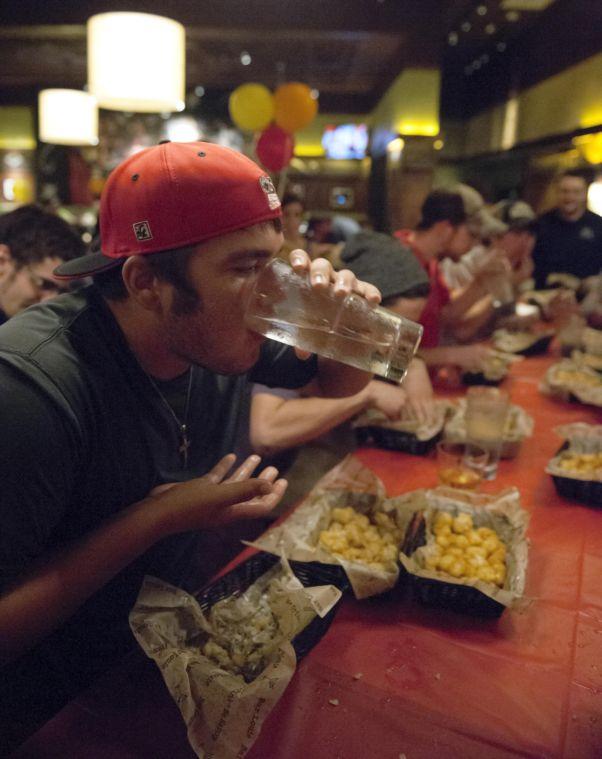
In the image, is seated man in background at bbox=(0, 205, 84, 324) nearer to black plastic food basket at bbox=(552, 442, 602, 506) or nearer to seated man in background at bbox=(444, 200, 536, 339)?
black plastic food basket at bbox=(552, 442, 602, 506)

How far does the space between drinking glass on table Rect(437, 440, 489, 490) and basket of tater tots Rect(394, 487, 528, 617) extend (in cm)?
22

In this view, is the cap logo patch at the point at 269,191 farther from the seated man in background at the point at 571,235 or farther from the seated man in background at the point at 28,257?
the seated man in background at the point at 571,235

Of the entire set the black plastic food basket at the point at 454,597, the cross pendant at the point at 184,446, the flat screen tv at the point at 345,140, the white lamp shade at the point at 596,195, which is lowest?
the black plastic food basket at the point at 454,597

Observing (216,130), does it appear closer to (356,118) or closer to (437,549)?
(356,118)

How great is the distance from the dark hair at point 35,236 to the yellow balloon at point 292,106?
5098 millimetres

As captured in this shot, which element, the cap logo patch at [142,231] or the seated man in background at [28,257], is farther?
the seated man in background at [28,257]

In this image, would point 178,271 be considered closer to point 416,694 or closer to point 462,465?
point 416,694

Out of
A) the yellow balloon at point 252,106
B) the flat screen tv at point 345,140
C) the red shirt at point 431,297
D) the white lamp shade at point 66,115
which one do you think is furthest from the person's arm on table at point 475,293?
the flat screen tv at point 345,140

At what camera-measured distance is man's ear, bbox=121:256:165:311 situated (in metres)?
1.14

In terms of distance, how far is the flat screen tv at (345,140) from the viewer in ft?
42.7

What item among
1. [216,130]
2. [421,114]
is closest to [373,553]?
[421,114]

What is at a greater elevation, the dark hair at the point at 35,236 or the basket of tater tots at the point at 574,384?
the dark hair at the point at 35,236

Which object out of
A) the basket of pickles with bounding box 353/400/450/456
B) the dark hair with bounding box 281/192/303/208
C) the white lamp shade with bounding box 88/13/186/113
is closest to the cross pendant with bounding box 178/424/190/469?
the basket of pickles with bounding box 353/400/450/456

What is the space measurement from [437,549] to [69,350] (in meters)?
0.90
